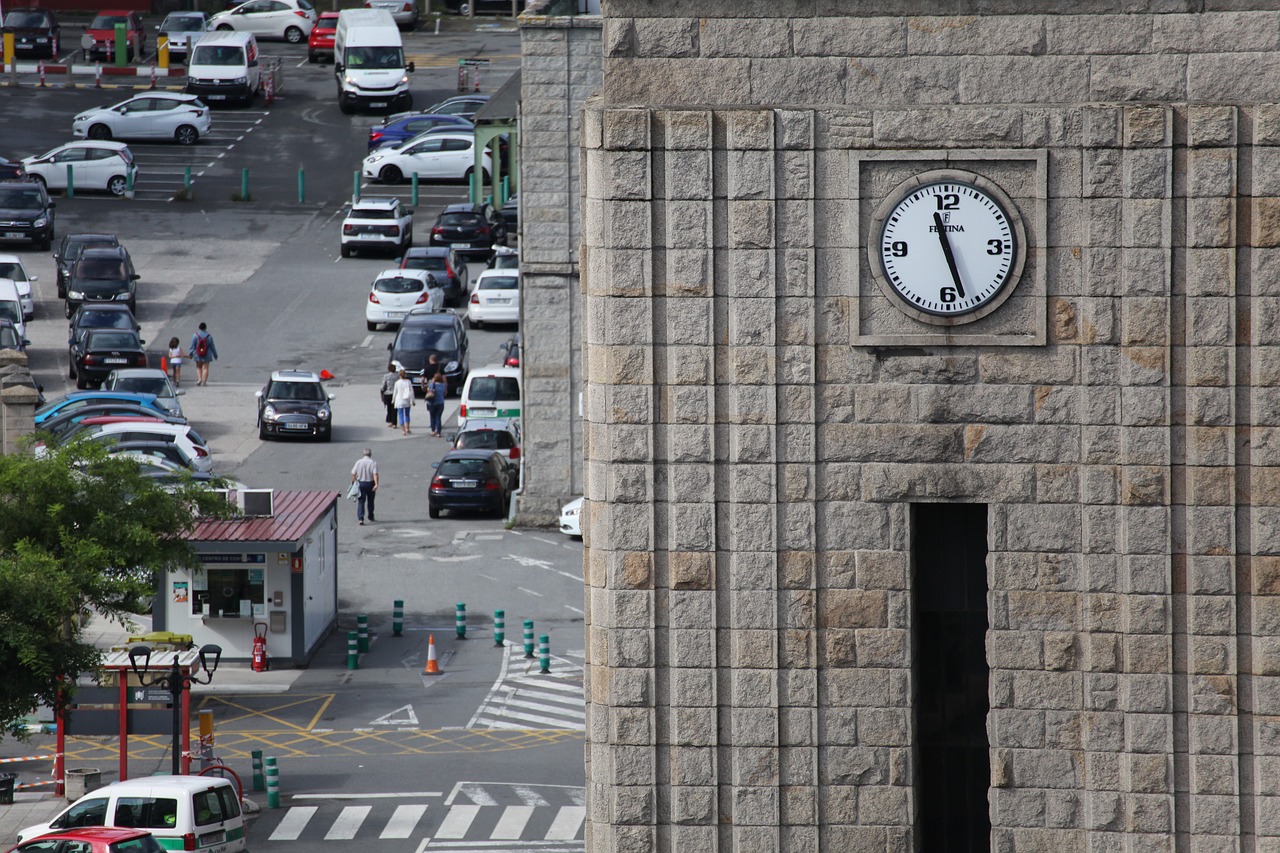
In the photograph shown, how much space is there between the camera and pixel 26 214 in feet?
229

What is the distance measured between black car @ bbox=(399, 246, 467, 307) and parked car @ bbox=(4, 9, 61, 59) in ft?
108

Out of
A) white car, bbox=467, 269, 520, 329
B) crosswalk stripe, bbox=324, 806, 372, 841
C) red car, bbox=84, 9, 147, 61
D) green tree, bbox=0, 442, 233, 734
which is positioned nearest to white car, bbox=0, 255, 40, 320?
white car, bbox=467, 269, 520, 329

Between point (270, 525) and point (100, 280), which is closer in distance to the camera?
point (270, 525)

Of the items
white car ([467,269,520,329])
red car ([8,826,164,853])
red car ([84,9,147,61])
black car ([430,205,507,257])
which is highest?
red car ([84,9,147,61])

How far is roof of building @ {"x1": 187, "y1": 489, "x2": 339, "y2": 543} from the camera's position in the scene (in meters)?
37.8

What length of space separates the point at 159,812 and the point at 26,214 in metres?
46.2

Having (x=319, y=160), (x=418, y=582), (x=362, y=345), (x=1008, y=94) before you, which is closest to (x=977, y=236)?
(x=1008, y=94)

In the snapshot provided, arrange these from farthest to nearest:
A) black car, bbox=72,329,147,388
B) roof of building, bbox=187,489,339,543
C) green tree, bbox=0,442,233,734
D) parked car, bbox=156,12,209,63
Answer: parked car, bbox=156,12,209,63, black car, bbox=72,329,147,388, roof of building, bbox=187,489,339,543, green tree, bbox=0,442,233,734

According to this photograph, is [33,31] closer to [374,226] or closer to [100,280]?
[374,226]

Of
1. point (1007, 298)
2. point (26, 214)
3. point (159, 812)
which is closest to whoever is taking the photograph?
point (1007, 298)

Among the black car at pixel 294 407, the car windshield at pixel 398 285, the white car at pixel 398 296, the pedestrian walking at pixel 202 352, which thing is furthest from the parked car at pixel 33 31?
the black car at pixel 294 407

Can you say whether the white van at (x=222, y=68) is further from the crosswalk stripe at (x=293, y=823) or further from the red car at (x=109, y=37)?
the crosswalk stripe at (x=293, y=823)

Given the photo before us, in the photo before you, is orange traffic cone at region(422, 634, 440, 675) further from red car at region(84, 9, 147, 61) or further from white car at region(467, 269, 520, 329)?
red car at region(84, 9, 147, 61)

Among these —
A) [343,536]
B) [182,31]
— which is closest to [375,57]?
[182,31]
